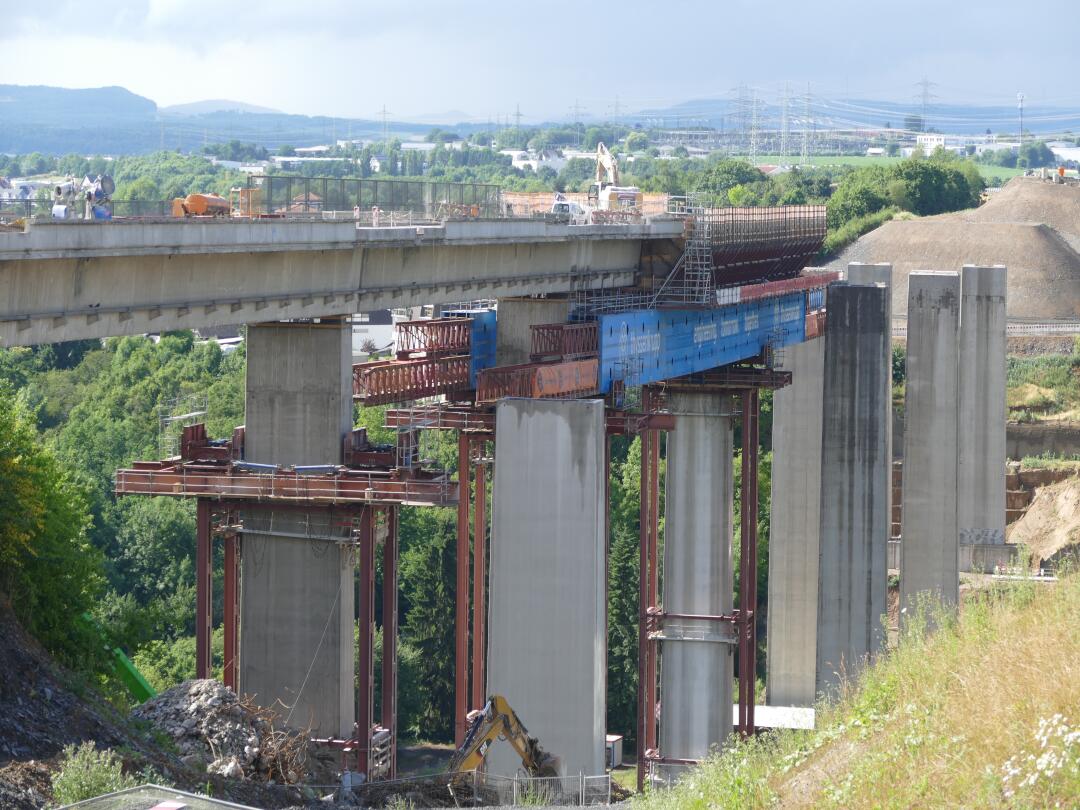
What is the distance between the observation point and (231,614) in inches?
1481

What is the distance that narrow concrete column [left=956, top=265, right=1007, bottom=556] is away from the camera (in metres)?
71.0

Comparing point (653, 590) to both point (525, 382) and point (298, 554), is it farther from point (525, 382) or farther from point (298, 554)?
point (298, 554)

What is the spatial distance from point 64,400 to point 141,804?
95.8 meters

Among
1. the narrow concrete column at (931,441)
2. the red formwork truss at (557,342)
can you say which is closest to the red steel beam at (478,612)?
the red formwork truss at (557,342)

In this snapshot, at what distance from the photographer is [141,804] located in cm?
2130

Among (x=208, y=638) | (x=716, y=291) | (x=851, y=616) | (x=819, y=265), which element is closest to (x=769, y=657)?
(x=851, y=616)

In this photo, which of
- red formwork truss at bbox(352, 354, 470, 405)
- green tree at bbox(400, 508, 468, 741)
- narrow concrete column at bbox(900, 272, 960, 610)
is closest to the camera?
red formwork truss at bbox(352, 354, 470, 405)

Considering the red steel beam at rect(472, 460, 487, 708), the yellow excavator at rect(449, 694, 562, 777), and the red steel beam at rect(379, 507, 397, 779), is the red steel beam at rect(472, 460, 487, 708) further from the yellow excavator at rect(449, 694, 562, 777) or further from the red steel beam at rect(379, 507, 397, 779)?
the yellow excavator at rect(449, 694, 562, 777)


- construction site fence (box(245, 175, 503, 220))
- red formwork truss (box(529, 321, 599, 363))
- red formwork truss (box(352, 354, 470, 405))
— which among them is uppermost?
construction site fence (box(245, 175, 503, 220))

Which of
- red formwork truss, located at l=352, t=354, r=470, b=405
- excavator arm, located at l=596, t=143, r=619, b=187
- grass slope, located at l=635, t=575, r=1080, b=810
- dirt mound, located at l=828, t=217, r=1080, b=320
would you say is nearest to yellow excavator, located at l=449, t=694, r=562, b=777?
red formwork truss, located at l=352, t=354, r=470, b=405

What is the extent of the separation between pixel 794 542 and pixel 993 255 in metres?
67.3

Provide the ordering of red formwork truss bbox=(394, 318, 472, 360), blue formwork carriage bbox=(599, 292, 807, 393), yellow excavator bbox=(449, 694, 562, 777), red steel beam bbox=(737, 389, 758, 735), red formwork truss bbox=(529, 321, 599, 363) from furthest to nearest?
red steel beam bbox=(737, 389, 758, 735) < blue formwork carriage bbox=(599, 292, 807, 393) < red formwork truss bbox=(394, 318, 472, 360) < red formwork truss bbox=(529, 321, 599, 363) < yellow excavator bbox=(449, 694, 562, 777)

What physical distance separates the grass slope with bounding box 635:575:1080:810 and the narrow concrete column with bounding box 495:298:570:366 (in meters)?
22.3

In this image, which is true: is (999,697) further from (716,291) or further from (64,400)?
(64,400)
